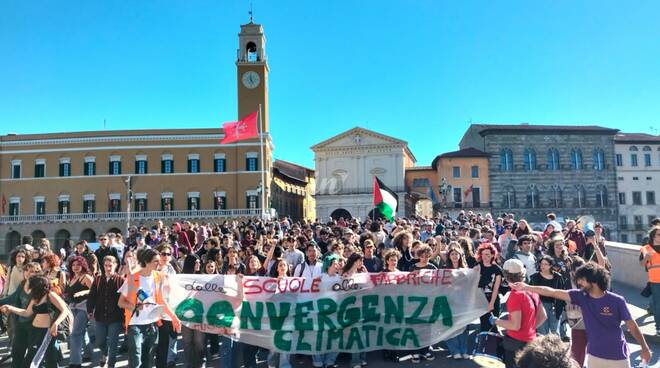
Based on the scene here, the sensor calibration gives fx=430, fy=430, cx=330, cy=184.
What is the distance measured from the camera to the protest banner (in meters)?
6.23

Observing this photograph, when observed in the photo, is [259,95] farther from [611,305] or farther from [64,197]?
[611,305]

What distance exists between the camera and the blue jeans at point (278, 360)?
20.4ft

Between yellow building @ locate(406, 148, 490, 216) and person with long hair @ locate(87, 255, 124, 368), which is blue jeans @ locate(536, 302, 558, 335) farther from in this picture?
yellow building @ locate(406, 148, 490, 216)

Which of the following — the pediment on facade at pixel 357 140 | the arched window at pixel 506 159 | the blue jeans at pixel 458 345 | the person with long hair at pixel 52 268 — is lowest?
the blue jeans at pixel 458 345

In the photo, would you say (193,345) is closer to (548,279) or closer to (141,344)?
(141,344)

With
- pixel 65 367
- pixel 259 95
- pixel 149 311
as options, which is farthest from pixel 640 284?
pixel 259 95

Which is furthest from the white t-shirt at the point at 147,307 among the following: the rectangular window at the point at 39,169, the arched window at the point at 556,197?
the arched window at the point at 556,197

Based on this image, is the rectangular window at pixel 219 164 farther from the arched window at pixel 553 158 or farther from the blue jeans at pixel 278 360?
the blue jeans at pixel 278 360

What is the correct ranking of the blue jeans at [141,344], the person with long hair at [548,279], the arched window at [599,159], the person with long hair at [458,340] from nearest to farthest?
1. the blue jeans at [141,344]
2. the person with long hair at [548,279]
3. the person with long hair at [458,340]
4. the arched window at [599,159]

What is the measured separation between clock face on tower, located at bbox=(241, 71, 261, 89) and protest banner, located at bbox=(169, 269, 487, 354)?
40.9 meters

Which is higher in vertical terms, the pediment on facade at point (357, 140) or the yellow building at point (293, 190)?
the pediment on facade at point (357, 140)

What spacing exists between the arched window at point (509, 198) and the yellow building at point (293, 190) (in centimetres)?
2373

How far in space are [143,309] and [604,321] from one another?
5.14 metres

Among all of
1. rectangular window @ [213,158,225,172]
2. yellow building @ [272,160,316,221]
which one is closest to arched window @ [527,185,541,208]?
yellow building @ [272,160,316,221]
